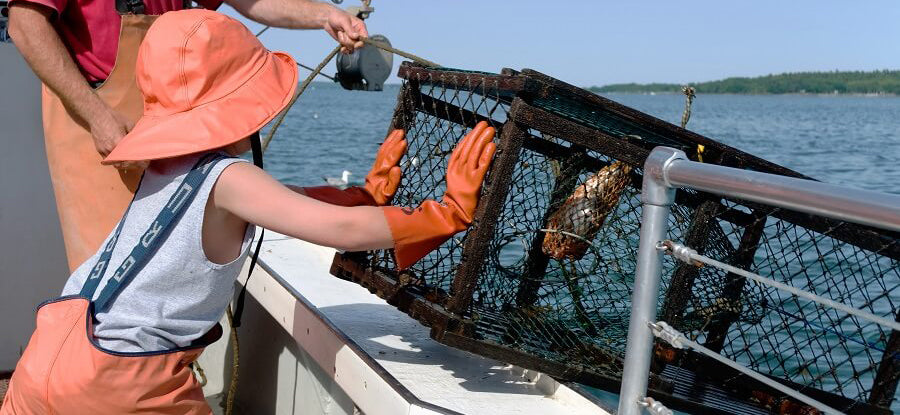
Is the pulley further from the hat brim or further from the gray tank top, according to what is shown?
the gray tank top

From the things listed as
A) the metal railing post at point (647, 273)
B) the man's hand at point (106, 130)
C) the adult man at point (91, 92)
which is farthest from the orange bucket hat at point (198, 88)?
the metal railing post at point (647, 273)

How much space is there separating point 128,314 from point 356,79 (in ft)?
5.76

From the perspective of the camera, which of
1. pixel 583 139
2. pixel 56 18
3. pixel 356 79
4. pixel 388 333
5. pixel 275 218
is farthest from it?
pixel 356 79

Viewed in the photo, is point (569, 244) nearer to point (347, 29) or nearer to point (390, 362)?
point (390, 362)

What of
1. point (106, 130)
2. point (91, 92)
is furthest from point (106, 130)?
point (91, 92)

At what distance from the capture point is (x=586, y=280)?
2.57m

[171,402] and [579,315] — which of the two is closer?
[171,402]

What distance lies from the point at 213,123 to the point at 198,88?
9 centimetres

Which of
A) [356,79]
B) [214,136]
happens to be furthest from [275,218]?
[356,79]

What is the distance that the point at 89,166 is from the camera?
2.56 metres

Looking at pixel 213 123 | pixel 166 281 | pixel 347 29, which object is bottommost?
pixel 166 281

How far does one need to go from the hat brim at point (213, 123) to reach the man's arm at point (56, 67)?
37 centimetres

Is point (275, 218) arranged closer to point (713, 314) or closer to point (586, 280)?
point (586, 280)

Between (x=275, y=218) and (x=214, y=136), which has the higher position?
(x=214, y=136)
